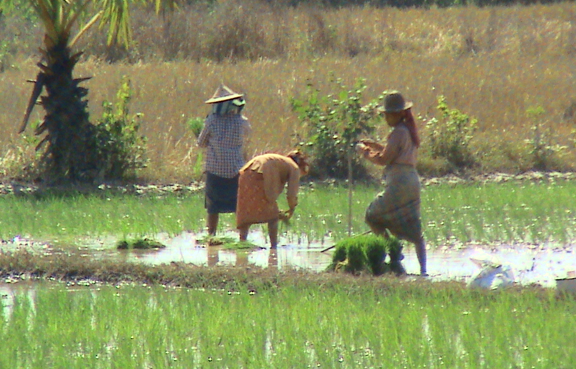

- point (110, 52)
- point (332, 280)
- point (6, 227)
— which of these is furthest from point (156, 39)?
point (332, 280)

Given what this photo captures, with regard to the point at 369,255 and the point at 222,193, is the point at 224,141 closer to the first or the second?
the point at 222,193

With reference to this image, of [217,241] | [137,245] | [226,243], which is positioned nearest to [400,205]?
[226,243]

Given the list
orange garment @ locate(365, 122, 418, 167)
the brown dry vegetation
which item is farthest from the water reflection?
the brown dry vegetation

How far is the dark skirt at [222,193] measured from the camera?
10352mm

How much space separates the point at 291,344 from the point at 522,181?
11390 millimetres

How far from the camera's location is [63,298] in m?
7.32

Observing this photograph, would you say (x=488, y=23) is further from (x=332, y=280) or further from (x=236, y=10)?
(x=332, y=280)

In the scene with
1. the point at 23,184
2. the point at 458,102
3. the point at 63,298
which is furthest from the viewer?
the point at 458,102

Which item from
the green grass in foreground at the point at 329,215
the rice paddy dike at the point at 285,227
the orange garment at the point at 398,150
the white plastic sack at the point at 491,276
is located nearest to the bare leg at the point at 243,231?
the rice paddy dike at the point at 285,227

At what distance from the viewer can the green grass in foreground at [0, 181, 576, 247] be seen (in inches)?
424

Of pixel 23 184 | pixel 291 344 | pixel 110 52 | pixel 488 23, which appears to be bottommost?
pixel 291 344

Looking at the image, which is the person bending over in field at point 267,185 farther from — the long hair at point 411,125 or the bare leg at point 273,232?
the long hair at point 411,125

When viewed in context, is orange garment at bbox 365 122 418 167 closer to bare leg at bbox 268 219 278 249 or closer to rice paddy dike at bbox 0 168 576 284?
rice paddy dike at bbox 0 168 576 284

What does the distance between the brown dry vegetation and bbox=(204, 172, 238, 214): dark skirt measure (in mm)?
5446
